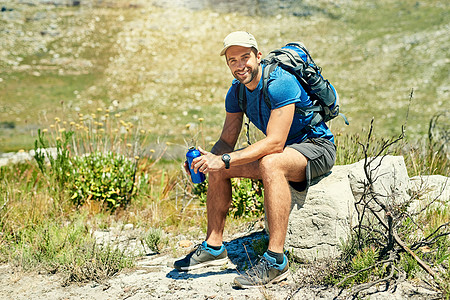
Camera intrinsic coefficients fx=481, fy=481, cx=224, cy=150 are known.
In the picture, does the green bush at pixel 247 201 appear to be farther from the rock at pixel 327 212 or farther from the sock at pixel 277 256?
the sock at pixel 277 256

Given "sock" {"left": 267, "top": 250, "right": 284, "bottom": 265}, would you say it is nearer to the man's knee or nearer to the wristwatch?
the man's knee

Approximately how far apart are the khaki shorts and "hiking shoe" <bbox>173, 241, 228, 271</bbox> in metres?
0.97

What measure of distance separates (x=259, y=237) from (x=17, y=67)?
20.2 metres

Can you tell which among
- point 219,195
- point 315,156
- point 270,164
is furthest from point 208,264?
point 315,156

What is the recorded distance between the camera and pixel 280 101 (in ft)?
13.2

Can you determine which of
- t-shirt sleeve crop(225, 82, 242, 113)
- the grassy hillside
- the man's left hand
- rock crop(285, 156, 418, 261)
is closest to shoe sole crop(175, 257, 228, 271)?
rock crop(285, 156, 418, 261)

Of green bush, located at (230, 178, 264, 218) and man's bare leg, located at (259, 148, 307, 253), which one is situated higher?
man's bare leg, located at (259, 148, 307, 253)

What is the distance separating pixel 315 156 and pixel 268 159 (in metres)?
0.49

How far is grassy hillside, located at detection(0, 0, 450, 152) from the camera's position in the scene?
56.7 feet

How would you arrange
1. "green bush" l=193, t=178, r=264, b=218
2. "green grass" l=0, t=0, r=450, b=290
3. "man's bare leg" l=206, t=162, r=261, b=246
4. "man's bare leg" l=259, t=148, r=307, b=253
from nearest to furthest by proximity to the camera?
"man's bare leg" l=259, t=148, r=307, b=253, "man's bare leg" l=206, t=162, r=261, b=246, "green grass" l=0, t=0, r=450, b=290, "green bush" l=193, t=178, r=264, b=218

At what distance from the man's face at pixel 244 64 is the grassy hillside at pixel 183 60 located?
10.4 metres

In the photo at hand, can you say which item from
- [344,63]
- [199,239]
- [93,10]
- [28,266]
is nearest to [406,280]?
[199,239]

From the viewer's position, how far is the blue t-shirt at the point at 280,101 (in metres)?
4.04

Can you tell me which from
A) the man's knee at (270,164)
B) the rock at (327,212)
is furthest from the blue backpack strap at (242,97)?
the rock at (327,212)
